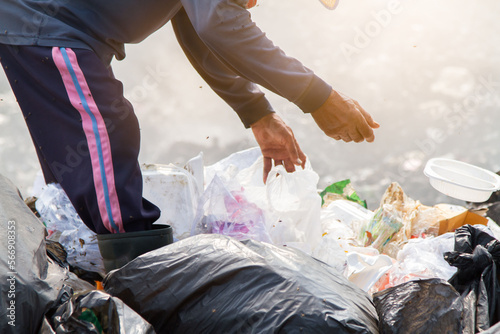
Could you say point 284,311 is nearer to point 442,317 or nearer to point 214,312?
point 214,312

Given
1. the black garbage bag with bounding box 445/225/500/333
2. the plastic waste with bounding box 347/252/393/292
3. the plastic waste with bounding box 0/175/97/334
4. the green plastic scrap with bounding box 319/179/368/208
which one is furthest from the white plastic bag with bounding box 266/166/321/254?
the plastic waste with bounding box 0/175/97/334

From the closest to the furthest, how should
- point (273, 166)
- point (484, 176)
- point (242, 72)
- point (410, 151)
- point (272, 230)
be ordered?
point (242, 72)
point (272, 230)
point (273, 166)
point (484, 176)
point (410, 151)

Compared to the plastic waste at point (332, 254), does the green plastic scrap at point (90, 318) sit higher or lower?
higher

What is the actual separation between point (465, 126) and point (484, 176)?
1.54 m

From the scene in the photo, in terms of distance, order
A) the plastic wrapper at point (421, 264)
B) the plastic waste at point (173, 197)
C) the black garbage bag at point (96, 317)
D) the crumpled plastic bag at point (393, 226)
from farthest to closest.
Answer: the crumpled plastic bag at point (393, 226) < the plastic waste at point (173, 197) < the plastic wrapper at point (421, 264) < the black garbage bag at point (96, 317)

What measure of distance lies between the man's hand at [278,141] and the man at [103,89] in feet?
1.30

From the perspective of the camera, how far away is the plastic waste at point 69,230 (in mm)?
1662

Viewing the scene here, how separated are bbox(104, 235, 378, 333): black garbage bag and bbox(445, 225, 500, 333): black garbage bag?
10.7 inches

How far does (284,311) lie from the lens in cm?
109

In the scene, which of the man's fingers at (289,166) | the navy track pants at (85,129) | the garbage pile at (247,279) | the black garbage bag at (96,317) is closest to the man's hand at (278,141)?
the man's fingers at (289,166)

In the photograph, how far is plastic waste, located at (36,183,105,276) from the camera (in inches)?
65.4

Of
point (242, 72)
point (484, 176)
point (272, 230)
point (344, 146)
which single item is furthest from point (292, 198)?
point (344, 146)

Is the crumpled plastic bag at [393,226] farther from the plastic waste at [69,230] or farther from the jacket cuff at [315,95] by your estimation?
the plastic waste at [69,230]

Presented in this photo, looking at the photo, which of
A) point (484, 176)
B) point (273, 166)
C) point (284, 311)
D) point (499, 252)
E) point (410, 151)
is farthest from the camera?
point (410, 151)
